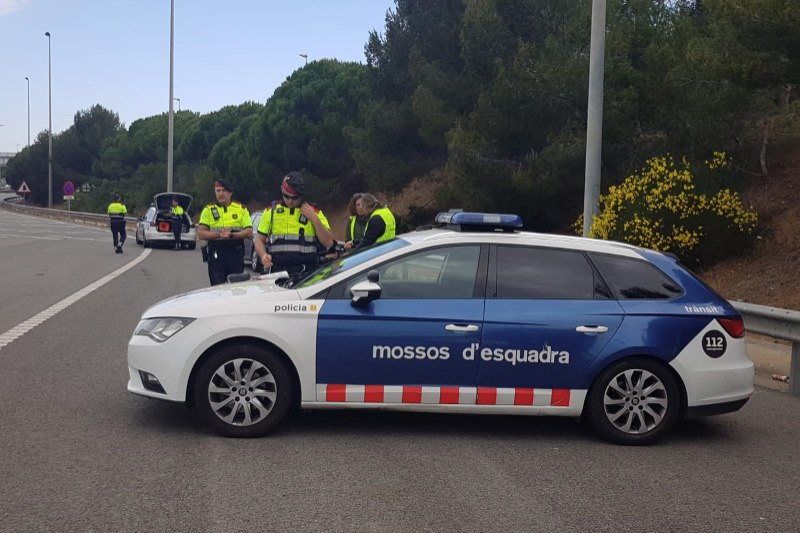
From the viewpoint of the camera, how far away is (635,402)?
250 inches

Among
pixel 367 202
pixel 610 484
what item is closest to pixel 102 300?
pixel 367 202

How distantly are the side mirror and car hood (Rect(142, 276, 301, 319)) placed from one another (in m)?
0.41

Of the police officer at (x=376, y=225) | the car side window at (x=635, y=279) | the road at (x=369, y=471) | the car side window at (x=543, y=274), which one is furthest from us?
the police officer at (x=376, y=225)

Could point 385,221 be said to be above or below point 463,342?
above

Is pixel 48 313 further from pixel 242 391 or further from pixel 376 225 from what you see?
pixel 242 391

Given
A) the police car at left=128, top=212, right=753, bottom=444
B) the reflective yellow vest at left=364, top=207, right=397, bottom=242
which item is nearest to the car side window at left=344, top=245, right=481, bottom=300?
the police car at left=128, top=212, right=753, bottom=444

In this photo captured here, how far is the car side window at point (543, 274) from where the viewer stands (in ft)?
21.1

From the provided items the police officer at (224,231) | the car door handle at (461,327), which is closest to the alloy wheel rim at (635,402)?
the car door handle at (461,327)

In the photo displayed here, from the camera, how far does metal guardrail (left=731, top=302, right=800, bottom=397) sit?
820 centimetres

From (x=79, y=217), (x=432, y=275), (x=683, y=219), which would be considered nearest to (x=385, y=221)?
(x=432, y=275)

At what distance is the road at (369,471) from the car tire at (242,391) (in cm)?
13

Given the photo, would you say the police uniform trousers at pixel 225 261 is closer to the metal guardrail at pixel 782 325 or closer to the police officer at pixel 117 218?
the metal guardrail at pixel 782 325

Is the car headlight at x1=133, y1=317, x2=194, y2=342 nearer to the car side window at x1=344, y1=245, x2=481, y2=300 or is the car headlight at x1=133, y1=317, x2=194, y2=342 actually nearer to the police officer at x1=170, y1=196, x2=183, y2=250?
the car side window at x1=344, y1=245, x2=481, y2=300

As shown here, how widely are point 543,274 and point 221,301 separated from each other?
228cm
